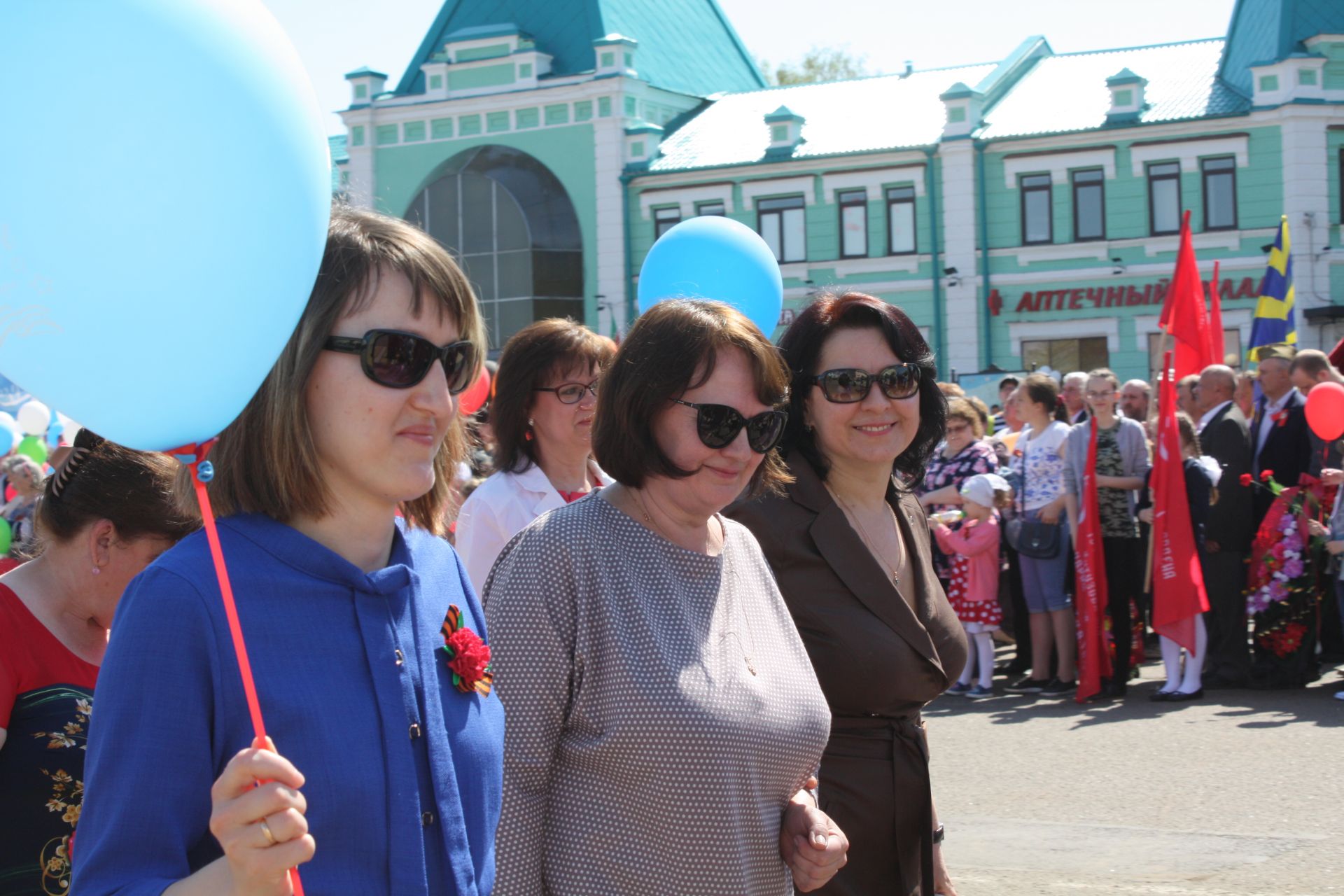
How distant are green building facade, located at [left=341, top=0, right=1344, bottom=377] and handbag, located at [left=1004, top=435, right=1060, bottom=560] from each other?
19.3 meters

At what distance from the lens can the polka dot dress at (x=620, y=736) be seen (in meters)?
2.50

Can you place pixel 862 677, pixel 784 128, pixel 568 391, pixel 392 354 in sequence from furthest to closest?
pixel 784 128 → pixel 568 391 → pixel 862 677 → pixel 392 354

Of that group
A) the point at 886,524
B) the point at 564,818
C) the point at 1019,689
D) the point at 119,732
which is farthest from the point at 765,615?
the point at 1019,689

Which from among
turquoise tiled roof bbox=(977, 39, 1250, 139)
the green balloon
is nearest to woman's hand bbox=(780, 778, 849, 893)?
the green balloon

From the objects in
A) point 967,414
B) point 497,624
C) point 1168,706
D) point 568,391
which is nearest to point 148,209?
point 497,624

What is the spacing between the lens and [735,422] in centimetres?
282

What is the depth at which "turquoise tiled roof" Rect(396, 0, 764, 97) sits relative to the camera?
33.4 metres

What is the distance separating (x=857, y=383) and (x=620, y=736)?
1.40 m

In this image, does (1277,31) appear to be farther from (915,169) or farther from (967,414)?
(967,414)

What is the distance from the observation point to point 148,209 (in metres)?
1.64

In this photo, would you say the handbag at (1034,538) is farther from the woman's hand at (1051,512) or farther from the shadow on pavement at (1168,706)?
the shadow on pavement at (1168,706)

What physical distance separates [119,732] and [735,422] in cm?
146

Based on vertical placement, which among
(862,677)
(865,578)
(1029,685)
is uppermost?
(865,578)

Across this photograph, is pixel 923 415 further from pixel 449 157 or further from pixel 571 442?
pixel 449 157
